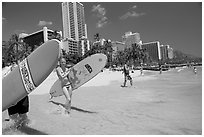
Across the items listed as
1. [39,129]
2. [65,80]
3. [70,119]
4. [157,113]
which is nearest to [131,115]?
[157,113]

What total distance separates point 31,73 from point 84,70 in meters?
2.23

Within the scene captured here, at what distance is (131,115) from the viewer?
4.23 meters

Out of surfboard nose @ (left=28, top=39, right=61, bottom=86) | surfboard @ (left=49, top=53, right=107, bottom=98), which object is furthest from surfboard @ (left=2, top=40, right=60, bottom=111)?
surfboard @ (left=49, top=53, right=107, bottom=98)

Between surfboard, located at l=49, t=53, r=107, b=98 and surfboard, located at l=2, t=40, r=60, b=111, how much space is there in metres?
1.98

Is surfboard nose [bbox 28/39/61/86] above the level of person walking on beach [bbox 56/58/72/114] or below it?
above

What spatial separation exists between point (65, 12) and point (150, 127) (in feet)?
11.3

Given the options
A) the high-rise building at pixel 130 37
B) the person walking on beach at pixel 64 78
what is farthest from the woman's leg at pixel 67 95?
the high-rise building at pixel 130 37

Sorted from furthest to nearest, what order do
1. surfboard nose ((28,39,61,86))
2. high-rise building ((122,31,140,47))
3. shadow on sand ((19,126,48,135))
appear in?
high-rise building ((122,31,140,47))
shadow on sand ((19,126,48,135))
surfboard nose ((28,39,61,86))

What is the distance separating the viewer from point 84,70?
215 inches

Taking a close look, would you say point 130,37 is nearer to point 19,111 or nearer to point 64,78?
point 64,78

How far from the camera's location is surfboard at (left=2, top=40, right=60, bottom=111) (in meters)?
3.21

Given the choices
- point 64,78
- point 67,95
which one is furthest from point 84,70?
point 67,95

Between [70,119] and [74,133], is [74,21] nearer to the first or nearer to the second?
[70,119]

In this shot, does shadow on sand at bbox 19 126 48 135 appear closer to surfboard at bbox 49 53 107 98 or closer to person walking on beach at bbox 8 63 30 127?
person walking on beach at bbox 8 63 30 127
